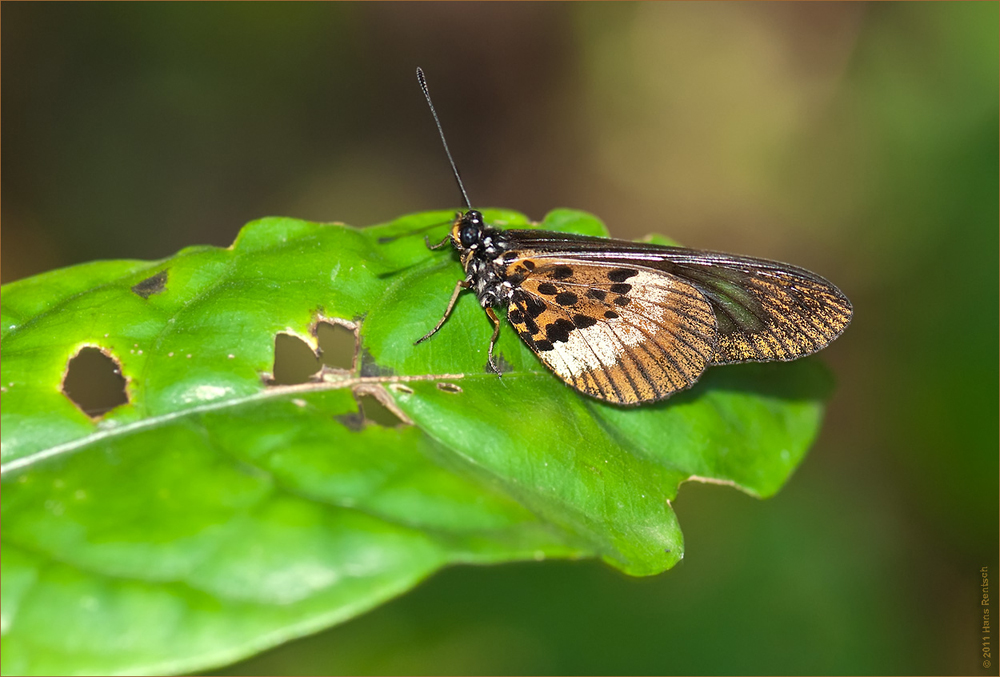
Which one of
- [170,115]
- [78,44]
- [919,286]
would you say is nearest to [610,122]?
[919,286]

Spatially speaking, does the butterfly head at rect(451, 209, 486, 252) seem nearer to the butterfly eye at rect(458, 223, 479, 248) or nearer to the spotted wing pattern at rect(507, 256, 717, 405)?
the butterfly eye at rect(458, 223, 479, 248)

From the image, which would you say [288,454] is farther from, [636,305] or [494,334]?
[636,305]

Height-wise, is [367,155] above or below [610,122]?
above

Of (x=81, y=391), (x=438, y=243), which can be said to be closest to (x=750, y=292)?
(x=438, y=243)

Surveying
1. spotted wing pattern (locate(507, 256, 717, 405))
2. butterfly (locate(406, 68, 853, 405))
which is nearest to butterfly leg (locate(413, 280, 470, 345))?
butterfly (locate(406, 68, 853, 405))

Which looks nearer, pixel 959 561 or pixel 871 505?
pixel 959 561

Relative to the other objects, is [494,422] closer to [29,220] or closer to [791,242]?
[791,242]

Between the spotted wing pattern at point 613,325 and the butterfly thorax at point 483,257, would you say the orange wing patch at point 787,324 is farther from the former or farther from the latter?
the butterfly thorax at point 483,257
